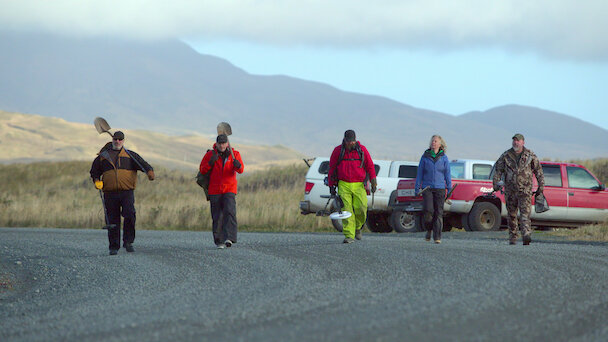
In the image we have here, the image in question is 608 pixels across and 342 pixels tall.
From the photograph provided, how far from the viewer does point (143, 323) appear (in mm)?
8195

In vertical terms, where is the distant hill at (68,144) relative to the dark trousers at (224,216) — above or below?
above

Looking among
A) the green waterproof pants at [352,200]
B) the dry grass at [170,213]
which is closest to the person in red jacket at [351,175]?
the green waterproof pants at [352,200]

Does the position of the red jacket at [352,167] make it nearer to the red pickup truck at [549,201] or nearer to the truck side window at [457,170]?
the red pickup truck at [549,201]

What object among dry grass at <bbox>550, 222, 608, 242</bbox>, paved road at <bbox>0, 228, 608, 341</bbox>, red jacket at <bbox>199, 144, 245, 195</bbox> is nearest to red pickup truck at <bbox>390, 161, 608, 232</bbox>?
dry grass at <bbox>550, 222, 608, 242</bbox>

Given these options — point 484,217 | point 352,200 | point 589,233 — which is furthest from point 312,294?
point 484,217

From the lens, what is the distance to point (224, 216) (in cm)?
1603

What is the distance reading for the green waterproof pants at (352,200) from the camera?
16656mm

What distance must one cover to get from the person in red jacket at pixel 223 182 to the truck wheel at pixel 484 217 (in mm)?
8167

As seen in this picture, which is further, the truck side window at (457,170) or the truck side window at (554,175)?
the truck side window at (457,170)

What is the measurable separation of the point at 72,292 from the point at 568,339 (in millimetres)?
6210

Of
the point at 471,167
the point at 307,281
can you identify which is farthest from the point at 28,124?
the point at 307,281

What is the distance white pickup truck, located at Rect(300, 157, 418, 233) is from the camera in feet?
79.0

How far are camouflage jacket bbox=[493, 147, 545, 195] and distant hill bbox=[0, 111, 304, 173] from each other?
108734mm

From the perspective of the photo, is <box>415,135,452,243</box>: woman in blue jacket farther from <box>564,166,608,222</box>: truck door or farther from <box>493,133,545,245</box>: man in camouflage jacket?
<box>564,166,608,222</box>: truck door
